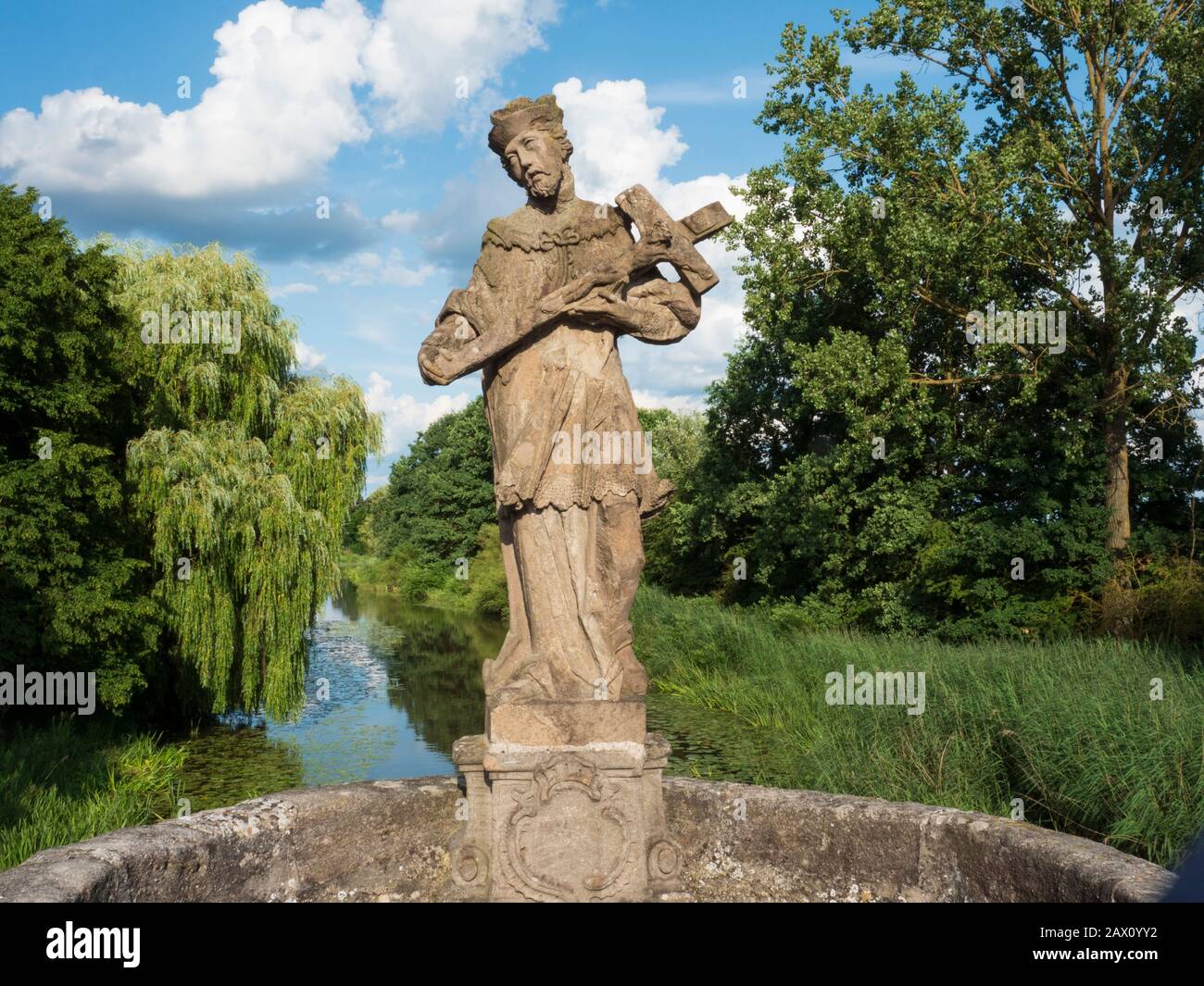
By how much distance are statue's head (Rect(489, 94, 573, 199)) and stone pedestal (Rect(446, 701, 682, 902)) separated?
2.25 m

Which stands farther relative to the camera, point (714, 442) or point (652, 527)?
point (652, 527)

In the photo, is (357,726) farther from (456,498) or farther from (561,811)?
(456,498)

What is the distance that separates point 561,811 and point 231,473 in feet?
35.7

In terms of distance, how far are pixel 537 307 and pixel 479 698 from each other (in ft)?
51.7

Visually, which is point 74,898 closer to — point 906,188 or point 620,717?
point 620,717

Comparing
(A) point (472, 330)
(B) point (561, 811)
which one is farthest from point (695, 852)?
(A) point (472, 330)

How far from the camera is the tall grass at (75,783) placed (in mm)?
7328

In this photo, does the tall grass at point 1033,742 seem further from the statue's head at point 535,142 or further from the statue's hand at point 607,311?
the statue's head at point 535,142

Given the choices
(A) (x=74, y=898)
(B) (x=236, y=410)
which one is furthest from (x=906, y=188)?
(A) (x=74, y=898)

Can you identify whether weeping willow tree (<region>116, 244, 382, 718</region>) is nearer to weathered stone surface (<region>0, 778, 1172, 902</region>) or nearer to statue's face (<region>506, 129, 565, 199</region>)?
weathered stone surface (<region>0, 778, 1172, 902</region>)

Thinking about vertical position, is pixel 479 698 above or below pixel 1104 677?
below

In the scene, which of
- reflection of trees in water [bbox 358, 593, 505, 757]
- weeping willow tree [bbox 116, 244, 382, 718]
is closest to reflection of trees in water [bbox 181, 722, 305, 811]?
weeping willow tree [bbox 116, 244, 382, 718]

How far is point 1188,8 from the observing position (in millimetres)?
15445

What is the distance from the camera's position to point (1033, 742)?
21.9ft
